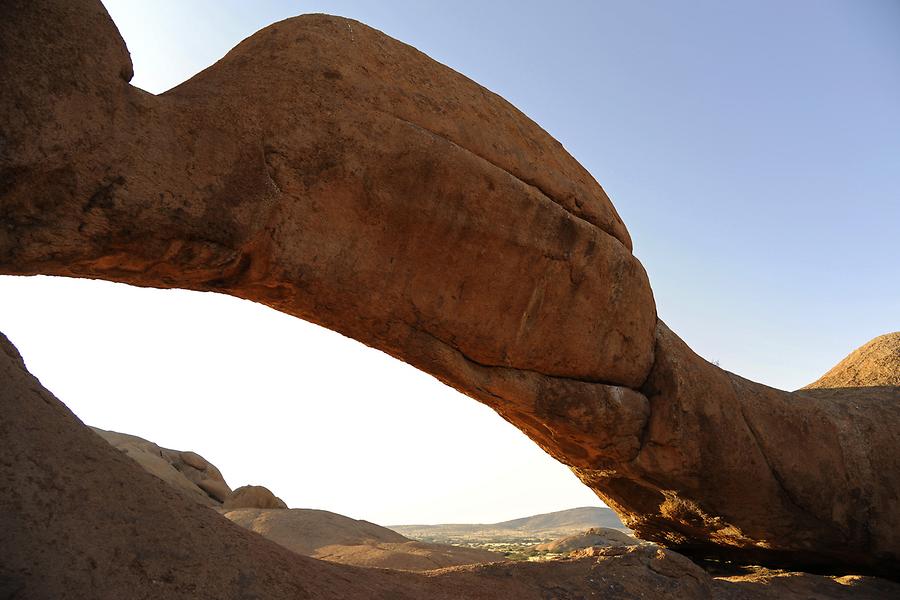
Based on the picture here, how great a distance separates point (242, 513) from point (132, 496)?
42.4 ft

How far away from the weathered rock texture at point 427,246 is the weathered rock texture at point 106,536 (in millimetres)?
1389

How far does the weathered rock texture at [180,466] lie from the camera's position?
18.5 m

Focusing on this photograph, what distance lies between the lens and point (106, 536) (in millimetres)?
4160

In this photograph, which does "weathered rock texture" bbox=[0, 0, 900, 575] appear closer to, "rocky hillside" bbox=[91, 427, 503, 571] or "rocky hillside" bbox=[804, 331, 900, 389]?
"rocky hillside" bbox=[804, 331, 900, 389]

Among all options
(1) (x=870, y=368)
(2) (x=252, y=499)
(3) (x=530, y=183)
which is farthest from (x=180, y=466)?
(1) (x=870, y=368)

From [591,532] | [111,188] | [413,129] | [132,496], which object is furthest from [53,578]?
[591,532]

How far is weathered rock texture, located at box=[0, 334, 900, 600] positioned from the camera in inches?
151

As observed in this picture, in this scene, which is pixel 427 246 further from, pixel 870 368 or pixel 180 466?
pixel 180 466

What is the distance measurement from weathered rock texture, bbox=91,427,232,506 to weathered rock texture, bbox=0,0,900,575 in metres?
13.2

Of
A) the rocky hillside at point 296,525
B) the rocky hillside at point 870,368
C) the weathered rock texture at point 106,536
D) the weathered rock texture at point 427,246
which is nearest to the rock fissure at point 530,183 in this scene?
the weathered rock texture at point 427,246

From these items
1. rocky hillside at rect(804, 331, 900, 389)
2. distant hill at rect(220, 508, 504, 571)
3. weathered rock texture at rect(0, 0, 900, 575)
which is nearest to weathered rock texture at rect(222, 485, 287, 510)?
distant hill at rect(220, 508, 504, 571)

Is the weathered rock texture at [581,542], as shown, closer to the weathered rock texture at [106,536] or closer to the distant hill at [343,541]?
the distant hill at [343,541]

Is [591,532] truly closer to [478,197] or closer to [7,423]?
[478,197]

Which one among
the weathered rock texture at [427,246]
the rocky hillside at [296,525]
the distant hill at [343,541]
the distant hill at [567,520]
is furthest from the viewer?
the distant hill at [567,520]
